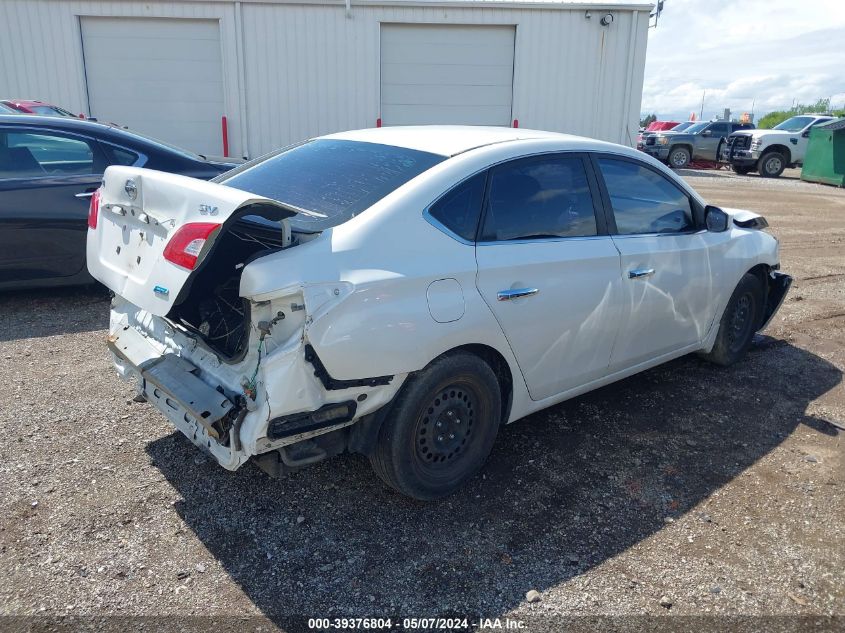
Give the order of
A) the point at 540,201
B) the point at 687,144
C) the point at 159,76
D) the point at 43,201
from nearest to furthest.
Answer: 1. the point at 540,201
2. the point at 43,201
3. the point at 159,76
4. the point at 687,144

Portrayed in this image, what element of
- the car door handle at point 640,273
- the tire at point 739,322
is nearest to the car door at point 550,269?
the car door handle at point 640,273

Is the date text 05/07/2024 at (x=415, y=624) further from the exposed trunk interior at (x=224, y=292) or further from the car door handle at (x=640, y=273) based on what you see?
the car door handle at (x=640, y=273)

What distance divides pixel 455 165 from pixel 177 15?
46.3ft

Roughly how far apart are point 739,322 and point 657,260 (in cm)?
143

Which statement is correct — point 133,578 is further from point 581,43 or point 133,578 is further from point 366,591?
point 581,43

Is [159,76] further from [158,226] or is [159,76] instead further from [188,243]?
[188,243]

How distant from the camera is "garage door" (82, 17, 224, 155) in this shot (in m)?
15.0

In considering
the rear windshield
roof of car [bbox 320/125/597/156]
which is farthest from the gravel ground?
roof of car [bbox 320/125/597/156]

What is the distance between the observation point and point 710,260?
4289 mm

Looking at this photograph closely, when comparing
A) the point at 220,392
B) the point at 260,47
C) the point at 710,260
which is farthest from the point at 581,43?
the point at 220,392

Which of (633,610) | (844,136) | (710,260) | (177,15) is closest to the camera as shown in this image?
(633,610)

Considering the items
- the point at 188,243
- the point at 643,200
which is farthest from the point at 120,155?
the point at 643,200

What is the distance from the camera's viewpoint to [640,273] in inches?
148

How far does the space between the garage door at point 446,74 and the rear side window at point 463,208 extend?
42.8 feet
